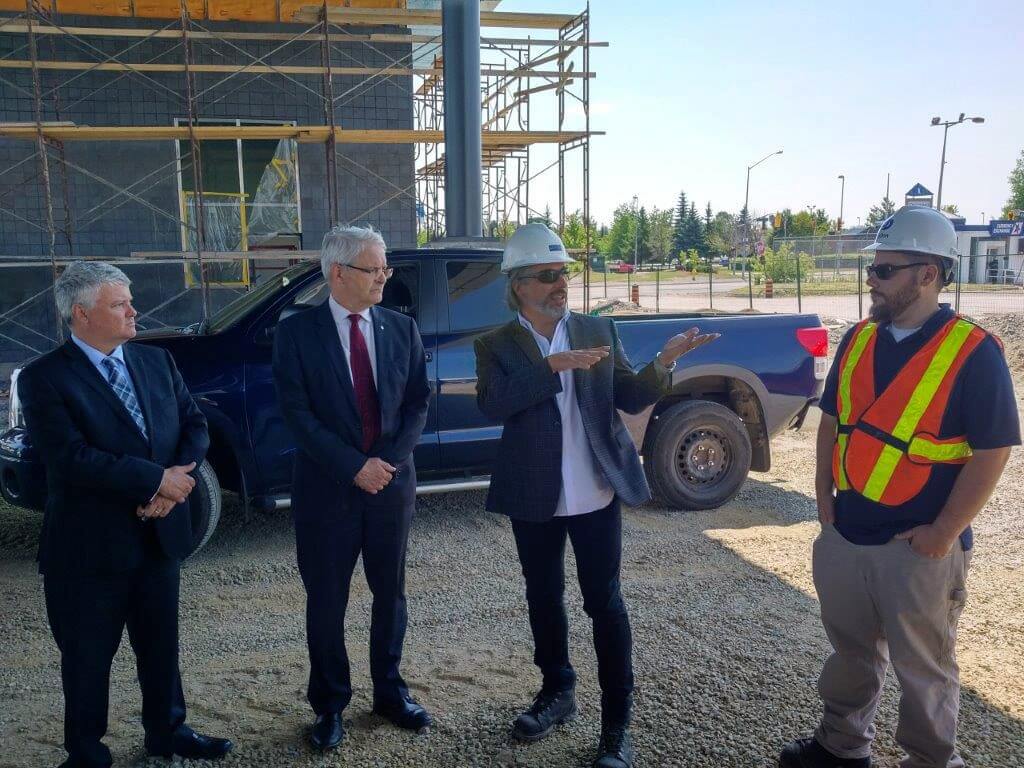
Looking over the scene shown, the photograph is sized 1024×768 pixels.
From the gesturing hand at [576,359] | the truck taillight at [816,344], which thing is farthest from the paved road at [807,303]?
the gesturing hand at [576,359]

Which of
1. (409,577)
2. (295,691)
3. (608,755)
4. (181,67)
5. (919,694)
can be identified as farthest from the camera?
(181,67)

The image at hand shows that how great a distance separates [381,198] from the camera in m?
13.4

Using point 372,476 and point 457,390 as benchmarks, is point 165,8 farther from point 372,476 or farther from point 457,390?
point 372,476

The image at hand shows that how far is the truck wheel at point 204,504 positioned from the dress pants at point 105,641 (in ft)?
6.32

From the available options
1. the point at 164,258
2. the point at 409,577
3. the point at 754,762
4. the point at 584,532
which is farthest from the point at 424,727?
the point at 164,258

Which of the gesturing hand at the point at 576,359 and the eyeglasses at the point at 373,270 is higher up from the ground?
the eyeglasses at the point at 373,270

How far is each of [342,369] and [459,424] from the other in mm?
2484

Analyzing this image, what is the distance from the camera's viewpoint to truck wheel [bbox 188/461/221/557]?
4.95 metres

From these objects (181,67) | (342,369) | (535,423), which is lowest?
(535,423)

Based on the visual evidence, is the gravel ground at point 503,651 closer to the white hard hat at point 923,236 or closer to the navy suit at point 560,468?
Answer: the navy suit at point 560,468

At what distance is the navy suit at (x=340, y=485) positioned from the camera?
3.22 meters

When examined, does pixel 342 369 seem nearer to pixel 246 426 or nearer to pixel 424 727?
pixel 424 727

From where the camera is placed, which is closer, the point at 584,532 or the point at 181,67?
the point at 584,532

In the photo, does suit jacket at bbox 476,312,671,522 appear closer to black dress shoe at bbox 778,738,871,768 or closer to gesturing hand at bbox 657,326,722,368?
gesturing hand at bbox 657,326,722,368
